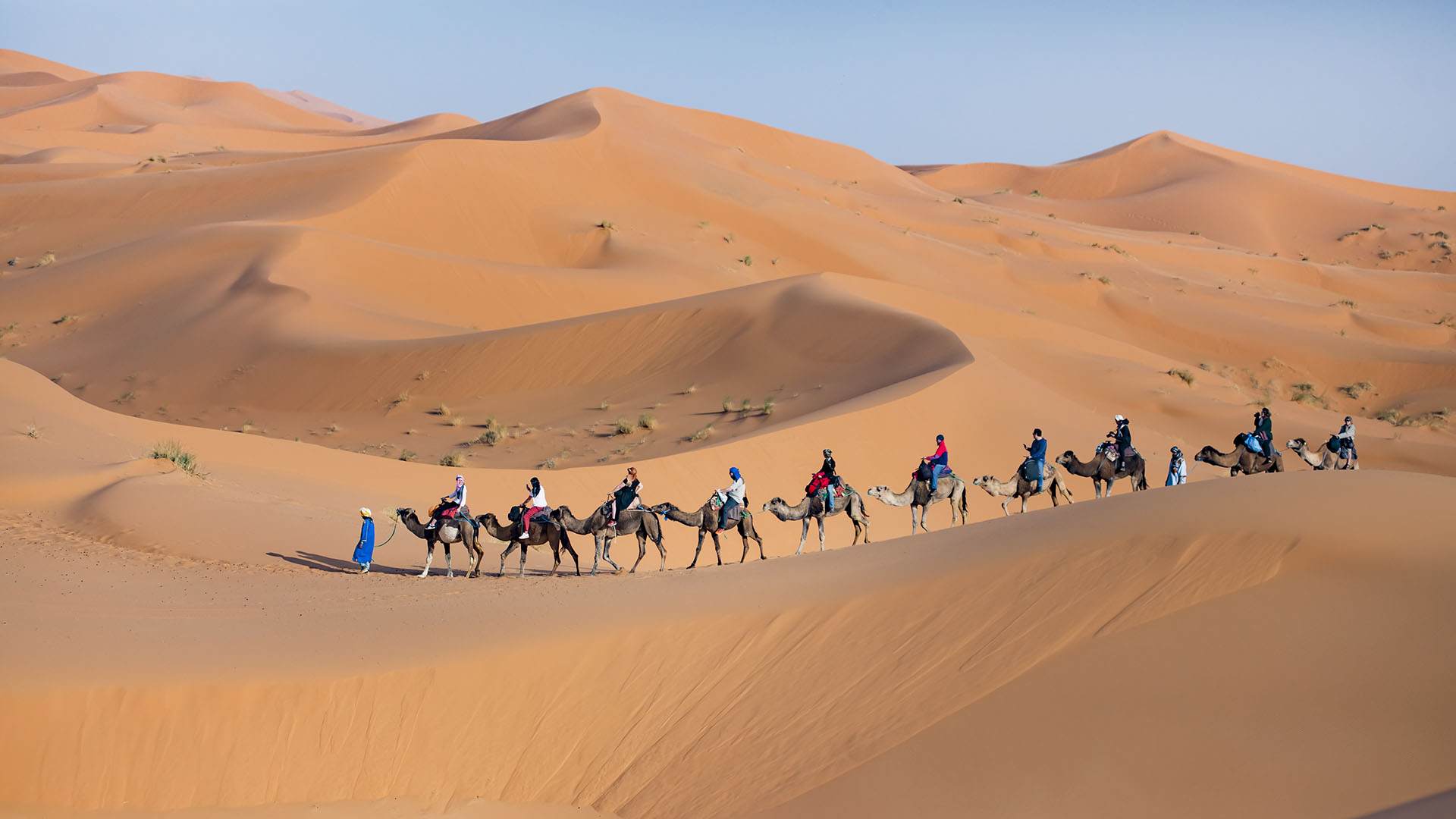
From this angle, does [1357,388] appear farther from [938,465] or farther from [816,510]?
[816,510]

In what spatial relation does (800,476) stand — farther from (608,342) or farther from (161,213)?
(161,213)

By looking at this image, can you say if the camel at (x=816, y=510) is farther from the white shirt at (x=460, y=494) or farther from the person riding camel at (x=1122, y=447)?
the person riding camel at (x=1122, y=447)

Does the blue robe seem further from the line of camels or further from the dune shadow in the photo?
the line of camels

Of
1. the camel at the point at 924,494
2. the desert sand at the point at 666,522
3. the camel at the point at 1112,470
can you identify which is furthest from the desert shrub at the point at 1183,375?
the camel at the point at 924,494

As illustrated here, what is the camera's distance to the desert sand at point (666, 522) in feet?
27.0

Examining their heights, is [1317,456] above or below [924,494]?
below

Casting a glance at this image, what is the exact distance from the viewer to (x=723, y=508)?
16.4m

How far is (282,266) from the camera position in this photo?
40.8 m

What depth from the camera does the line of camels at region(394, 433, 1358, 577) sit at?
15742 mm

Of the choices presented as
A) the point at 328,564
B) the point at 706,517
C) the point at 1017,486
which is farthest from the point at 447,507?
the point at 1017,486

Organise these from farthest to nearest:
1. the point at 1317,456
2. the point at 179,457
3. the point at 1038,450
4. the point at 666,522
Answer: the point at 1317,456 → the point at 666,522 → the point at 179,457 → the point at 1038,450

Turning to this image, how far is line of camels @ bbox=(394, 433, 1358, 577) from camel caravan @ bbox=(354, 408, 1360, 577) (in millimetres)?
17

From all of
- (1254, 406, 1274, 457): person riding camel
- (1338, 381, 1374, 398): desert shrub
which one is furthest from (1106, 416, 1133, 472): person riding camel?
(1338, 381, 1374, 398): desert shrub

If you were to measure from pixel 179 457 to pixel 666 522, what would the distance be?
817cm
